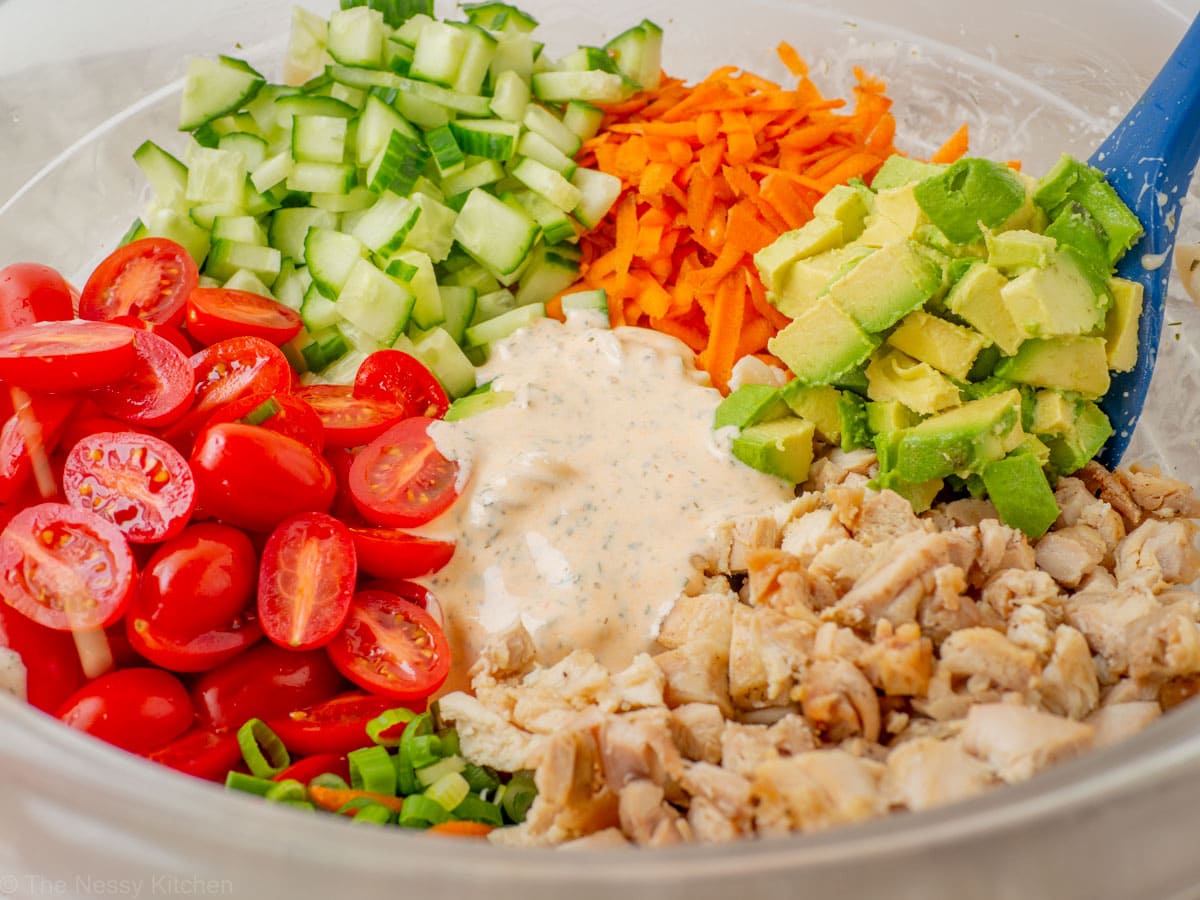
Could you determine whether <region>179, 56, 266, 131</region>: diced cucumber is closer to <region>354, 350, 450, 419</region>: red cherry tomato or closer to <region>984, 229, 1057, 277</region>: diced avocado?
<region>354, 350, 450, 419</region>: red cherry tomato

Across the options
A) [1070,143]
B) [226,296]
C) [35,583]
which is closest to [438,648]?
[35,583]

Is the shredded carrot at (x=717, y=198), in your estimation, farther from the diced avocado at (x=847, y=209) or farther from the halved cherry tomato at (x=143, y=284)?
the halved cherry tomato at (x=143, y=284)

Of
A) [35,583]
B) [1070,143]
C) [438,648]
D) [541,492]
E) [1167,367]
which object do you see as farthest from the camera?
[1070,143]

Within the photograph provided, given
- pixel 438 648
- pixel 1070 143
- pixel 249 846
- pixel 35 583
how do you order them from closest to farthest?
pixel 249 846 → pixel 35 583 → pixel 438 648 → pixel 1070 143

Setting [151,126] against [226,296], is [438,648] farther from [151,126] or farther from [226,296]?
[151,126]

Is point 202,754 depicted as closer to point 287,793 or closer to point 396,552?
point 287,793

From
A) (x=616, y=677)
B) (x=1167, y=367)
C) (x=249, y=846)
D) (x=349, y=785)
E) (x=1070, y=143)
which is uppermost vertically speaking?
(x=1070, y=143)

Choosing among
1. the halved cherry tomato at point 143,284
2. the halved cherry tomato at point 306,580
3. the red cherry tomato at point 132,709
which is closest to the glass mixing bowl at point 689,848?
the red cherry tomato at point 132,709
